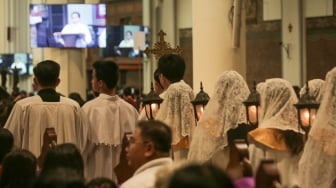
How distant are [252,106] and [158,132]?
3.31 m

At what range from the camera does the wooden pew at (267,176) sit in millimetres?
4160

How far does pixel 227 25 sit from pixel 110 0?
23.0 metres

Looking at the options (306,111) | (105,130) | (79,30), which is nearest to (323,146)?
(306,111)

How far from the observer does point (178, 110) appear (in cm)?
952

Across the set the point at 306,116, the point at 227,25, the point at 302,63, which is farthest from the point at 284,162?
the point at 302,63

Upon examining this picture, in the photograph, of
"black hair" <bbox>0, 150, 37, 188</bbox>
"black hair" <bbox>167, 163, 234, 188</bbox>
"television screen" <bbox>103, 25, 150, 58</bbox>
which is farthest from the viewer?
"television screen" <bbox>103, 25, 150, 58</bbox>

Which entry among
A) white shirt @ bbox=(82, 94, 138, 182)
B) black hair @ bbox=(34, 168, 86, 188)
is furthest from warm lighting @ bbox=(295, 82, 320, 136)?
black hair @ bbox=(34, 168, 86, 188)

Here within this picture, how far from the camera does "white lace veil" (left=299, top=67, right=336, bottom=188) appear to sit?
720cm

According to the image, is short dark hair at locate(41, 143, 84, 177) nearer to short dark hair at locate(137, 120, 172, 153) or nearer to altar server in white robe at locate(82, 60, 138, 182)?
short dark hair at locate(137, 120, 172, 153)

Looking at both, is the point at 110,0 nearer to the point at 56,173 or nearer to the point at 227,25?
the point at 227,25

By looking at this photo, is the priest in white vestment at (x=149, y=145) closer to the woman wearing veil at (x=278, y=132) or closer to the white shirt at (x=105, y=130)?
the woman wearing veil at (x=278, y=132)

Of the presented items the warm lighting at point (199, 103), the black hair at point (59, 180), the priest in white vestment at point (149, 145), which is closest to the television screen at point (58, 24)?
the warm lighting at point (199, 103)

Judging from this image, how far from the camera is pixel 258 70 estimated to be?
2759 cm

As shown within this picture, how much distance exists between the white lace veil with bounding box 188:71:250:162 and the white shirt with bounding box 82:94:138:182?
0.67m
